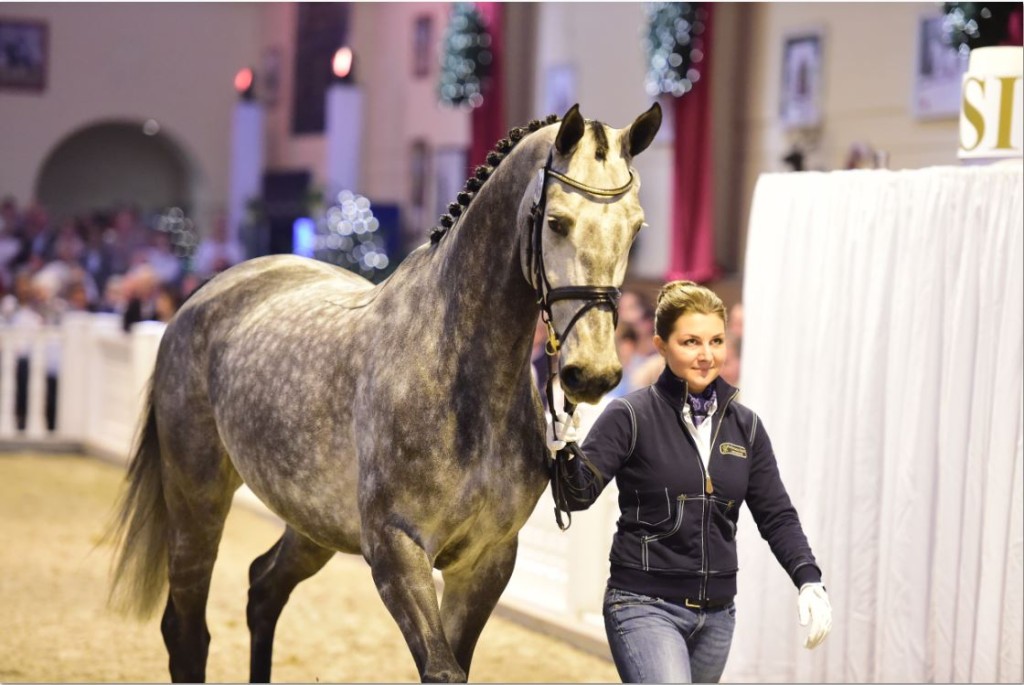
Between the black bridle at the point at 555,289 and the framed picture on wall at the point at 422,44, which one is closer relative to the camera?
the black bridle at the point at 555,289

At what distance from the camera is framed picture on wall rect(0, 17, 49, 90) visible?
19391 mm

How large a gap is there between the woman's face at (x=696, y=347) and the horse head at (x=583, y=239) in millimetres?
427

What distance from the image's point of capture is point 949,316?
435cm

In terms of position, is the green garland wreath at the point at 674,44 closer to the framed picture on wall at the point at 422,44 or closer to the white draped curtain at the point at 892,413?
the white draped curtain at the point at 892,413

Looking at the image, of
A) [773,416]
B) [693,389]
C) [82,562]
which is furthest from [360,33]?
[693,389]

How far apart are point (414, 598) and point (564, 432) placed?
0.49 metres

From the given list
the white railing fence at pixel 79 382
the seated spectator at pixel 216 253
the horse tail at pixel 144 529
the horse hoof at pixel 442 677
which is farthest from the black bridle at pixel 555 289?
A: the seated spectator at pixel 216 253

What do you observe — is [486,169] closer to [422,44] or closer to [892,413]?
[892,413]

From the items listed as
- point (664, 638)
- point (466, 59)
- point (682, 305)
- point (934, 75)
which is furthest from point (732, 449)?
point (466, 59)

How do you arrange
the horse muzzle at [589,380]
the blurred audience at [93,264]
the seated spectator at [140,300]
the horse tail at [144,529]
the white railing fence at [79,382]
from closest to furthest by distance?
the horse muzzle at [589,380]
the horse tail at [144,529]
the white railing fence at [79,382]
the seated spectator at [140,300]
the blurred audience at [93,264]

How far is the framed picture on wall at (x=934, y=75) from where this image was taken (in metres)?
9.13

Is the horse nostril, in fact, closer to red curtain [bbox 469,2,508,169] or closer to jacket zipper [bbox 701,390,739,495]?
jacket zipper [bbox 701,390,739,495]

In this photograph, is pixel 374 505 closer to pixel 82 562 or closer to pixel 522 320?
pixel 522 320

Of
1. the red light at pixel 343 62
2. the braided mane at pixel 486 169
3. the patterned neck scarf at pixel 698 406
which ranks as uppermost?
the red light at pixel 343 62
